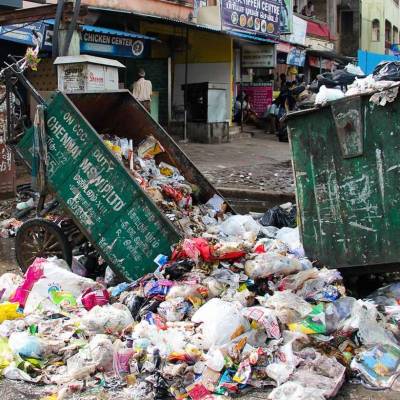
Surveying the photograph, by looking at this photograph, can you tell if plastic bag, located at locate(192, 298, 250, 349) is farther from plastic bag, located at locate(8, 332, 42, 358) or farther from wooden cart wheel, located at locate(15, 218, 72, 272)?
wooden cart wheel, located at locate(15, 218, 72, 272)

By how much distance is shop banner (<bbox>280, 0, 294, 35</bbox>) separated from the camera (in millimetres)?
17547

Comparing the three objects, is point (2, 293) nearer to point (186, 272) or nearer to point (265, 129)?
point (186, 272)

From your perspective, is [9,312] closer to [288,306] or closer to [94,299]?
[94,299]

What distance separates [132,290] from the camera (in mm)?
4422

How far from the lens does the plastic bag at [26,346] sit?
366 cm

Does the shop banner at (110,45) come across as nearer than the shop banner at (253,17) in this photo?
Yes

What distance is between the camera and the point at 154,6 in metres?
13.4

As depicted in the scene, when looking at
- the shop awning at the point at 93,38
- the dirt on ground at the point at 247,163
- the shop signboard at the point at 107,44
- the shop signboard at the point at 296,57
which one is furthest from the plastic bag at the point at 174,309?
the shop signboard at the point at 296,57

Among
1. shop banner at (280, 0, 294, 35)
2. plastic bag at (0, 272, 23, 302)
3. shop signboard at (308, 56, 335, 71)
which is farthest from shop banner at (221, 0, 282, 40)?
plastic bag at (0, 272, 23, 302)

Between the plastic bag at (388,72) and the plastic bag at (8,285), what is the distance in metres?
3.23

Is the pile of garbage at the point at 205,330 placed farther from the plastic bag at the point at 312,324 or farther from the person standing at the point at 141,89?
the person standing at the point at 141,89

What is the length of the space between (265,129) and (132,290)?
582 inches

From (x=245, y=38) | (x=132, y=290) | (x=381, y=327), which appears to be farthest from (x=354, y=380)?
(x=245, y=38)

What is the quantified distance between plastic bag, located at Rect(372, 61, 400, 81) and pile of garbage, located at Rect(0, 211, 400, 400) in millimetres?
1404
